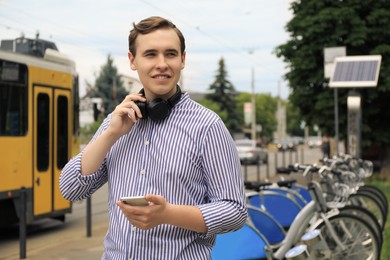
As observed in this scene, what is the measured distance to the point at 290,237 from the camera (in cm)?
559

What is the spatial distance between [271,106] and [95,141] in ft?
354

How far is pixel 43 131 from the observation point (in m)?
9.86

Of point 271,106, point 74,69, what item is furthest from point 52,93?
point 271,106

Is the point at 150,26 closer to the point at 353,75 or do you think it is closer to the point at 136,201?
the point at 136,201

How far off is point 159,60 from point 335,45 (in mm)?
16605

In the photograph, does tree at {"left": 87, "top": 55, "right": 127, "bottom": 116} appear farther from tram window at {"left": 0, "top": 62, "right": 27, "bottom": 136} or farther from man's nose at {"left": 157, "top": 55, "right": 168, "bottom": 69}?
man's nose at {"left": 157, "top": 55, "right": 168, "bottom": 69}

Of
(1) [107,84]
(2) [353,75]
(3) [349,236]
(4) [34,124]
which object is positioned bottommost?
(3) [349,236]

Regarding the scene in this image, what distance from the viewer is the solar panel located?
11703 millimetres

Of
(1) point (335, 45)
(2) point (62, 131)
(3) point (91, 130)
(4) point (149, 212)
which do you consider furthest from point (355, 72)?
(4) point (149, 212)

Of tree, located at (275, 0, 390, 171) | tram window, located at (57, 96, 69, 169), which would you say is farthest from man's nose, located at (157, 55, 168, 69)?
tree, located at (275, 0, 390, 171)

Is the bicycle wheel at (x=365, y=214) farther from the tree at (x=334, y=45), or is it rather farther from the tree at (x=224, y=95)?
the tree at (x=224, y=95)

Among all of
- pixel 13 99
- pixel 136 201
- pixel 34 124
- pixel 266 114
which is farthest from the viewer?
pixel 266 114

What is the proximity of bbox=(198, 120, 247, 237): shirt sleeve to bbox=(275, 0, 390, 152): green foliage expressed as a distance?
15.5 m

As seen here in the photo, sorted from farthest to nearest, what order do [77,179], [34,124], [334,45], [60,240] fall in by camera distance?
[334,45]
[34,124]
[60,240]
[77,179]
